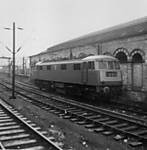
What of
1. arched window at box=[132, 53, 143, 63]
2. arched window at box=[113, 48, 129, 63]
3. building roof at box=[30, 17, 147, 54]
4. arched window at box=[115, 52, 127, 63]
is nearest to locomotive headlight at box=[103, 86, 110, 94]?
arched window at box=[132, 53, 143, 63]

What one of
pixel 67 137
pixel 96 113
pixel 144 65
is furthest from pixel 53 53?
pixel 67 137

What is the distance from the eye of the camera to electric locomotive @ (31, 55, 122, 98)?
50.8 ft

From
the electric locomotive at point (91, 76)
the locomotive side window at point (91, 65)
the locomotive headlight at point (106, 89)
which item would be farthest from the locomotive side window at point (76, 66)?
the locomotive headlight at point (106, 89)

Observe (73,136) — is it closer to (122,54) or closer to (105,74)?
(105,74)

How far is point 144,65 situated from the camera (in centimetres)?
1836

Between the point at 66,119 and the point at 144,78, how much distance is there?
9.94 meters

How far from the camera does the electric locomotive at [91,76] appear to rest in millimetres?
15492

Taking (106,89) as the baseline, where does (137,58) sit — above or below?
above

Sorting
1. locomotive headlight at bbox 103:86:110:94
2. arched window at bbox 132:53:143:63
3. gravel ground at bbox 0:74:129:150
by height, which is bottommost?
gravel ground at bbox 0:74:129:150

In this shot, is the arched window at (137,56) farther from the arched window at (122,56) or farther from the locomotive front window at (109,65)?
the locomotive front window at (109,65)

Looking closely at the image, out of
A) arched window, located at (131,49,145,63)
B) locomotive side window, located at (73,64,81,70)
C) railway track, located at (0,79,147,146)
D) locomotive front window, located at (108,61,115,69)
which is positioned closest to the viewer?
railway track, located at (0,79,147,146)

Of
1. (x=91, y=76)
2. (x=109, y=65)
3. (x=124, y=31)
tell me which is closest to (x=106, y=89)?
(x=91, y=76)

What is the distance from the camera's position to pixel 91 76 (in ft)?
52.3

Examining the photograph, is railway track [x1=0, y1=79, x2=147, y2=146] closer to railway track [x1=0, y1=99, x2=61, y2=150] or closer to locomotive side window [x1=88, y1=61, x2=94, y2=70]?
railway track [x1=0, y1=99, x2=61, y2=150]
